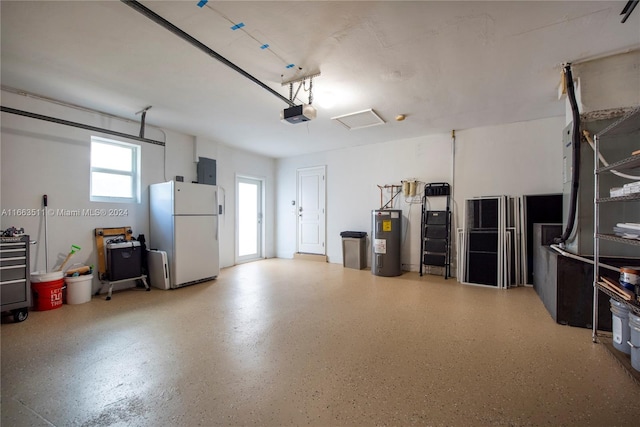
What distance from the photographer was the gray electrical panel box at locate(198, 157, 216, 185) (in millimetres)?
5082

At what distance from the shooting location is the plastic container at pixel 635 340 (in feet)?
5.95

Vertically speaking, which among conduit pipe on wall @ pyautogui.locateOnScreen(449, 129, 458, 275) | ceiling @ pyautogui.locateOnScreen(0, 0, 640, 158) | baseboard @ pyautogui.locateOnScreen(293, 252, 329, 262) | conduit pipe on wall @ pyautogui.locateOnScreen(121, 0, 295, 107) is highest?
ceiling @ pyautogui.locateOnScreen(0, 0, 640, 158)

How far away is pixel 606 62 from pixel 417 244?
3.40m

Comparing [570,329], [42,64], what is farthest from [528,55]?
[42,64]

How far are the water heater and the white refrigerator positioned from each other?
112 inches

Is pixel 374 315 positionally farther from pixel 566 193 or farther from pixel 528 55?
pixel 528 55

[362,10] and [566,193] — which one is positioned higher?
[362,10]

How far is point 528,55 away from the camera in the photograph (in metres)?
2.45

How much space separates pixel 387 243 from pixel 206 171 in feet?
12.1

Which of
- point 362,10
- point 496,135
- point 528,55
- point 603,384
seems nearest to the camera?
point 603,384

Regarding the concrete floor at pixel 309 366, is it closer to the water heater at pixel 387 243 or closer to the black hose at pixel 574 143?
the black hose at pixel 574 143

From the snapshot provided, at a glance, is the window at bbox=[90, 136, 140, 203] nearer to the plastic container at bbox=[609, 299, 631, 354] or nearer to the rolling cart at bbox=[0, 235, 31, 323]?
the rolling cart at bbox=[0, 235, 31, 323]

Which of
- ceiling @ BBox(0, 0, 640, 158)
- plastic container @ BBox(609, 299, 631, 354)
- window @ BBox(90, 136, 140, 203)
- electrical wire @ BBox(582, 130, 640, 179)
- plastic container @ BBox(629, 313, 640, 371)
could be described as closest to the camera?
plastic container @ BBox(629, 313, 640, 371)

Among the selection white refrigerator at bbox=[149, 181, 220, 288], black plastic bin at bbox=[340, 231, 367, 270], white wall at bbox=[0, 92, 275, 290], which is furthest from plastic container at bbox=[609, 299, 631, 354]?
white wall at bbox=[0, 92, 275, 290]
